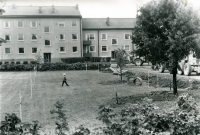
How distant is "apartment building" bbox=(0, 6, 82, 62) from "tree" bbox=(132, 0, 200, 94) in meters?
34.0

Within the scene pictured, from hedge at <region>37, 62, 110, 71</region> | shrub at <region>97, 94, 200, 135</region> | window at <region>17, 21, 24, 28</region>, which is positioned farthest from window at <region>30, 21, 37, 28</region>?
shrub at <region>97, 94, 200, 135</region>

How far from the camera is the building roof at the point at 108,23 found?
4875cm

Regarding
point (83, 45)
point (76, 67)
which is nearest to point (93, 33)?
point (83, 45)

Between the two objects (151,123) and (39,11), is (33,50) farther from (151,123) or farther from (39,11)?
(151,123)

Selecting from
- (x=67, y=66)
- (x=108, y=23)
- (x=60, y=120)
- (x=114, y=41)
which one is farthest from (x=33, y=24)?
(x=60, y=120)

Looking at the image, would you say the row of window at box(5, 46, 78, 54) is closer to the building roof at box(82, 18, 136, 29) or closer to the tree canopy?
the building roof at box(82, 18, 136, 29)

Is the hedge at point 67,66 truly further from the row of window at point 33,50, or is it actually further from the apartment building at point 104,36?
the apartment building at point 104,36

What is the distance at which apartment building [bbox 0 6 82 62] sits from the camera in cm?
4319

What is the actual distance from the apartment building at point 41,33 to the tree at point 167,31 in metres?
34.0

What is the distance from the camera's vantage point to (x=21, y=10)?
43469 millimetres

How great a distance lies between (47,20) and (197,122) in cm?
4192

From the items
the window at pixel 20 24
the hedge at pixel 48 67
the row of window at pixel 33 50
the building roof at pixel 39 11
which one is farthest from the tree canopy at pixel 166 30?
the window at pixel 20 24

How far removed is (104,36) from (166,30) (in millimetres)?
37993

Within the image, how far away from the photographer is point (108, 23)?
4931 cm
